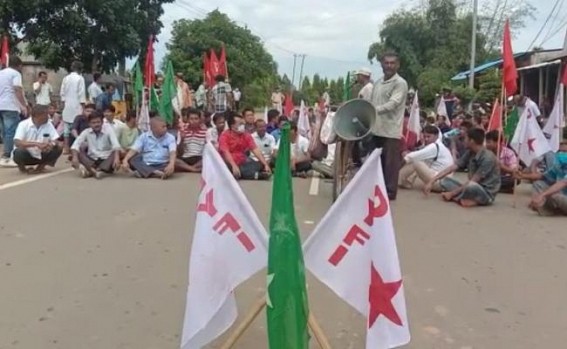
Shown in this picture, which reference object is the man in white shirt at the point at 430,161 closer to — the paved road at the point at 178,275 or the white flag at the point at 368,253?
the paved road at the point at 178,275

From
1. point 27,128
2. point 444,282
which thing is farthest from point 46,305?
point 27,128

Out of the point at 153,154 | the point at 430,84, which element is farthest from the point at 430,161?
the point at 430,84

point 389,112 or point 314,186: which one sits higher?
point 389,112

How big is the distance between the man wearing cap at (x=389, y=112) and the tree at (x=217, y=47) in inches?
1453

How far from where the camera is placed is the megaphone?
7.98m

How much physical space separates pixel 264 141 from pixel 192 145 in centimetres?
125

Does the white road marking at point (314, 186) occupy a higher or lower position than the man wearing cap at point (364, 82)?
lower

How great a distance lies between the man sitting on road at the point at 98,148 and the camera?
1099 centimetres

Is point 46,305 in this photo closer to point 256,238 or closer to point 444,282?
point 256,238

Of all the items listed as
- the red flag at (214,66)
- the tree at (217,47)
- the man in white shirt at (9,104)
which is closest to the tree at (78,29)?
the red flag at (214,66)

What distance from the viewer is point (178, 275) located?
5.55m

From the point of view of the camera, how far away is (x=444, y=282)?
5523mm

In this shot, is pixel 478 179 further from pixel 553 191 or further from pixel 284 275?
pixel 284 275

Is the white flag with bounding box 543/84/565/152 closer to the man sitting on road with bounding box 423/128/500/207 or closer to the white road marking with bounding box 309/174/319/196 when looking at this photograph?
the man sitting on road with bounding box 423/128/500/207
